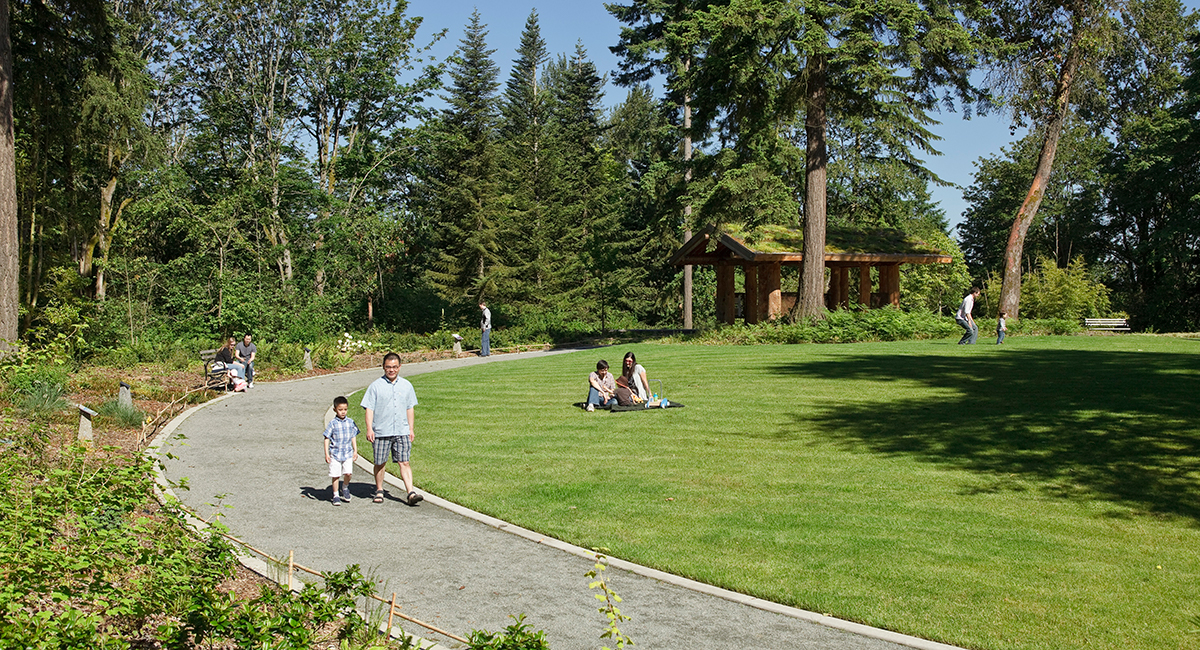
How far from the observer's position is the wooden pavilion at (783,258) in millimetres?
30578

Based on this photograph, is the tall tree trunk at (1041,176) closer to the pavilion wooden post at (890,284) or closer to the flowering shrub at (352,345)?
the pavilion wooden post at (890,284)

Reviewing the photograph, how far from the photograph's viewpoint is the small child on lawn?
967 centimetres

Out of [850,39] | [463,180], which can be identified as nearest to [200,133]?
[463,180]

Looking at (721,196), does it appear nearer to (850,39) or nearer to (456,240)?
(850,39)

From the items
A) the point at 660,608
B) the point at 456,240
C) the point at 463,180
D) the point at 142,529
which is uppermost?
the point at 463,180

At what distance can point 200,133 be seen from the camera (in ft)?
115

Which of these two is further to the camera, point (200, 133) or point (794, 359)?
point (200, 133)

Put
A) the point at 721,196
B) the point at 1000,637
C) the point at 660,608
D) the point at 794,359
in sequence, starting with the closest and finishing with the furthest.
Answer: the point at 1000,637 < the point at 660,608 < the point at 794,359 < the point at 721,196

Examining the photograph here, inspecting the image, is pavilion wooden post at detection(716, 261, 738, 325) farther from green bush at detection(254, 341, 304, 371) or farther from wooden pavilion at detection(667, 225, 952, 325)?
green bush at detection(254, 341, 304, 371)

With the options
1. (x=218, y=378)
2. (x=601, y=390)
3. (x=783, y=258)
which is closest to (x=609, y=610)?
(x=601, y=390)

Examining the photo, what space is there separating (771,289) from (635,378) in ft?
55.1

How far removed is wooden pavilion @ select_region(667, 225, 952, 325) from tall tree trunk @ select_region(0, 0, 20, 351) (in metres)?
21.1

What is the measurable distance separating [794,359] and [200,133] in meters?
26.8

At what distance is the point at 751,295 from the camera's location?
34812 mm
